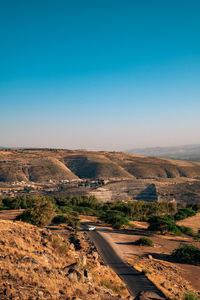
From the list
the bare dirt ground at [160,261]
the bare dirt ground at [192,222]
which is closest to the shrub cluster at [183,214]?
the bare dirt ground at [192,222]

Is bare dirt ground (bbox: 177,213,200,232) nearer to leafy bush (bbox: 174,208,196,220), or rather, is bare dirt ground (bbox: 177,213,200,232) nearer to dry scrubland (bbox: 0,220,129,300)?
leafy bush (bbox: 174,208,196,220)

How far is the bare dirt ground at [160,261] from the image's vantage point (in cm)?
1957

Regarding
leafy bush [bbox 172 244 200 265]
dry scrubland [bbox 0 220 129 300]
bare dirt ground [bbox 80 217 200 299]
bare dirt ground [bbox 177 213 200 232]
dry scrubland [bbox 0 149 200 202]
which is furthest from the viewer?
dry scrubland [bbox 0 149 200 202]

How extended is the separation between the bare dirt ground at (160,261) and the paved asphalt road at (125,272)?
0.65 meters

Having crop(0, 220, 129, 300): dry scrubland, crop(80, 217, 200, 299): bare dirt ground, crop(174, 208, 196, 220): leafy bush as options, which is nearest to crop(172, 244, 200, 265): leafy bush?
crop(80, 217, 200, 299): bare dirt ground

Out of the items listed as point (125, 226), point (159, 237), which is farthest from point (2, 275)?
point (125, 226)

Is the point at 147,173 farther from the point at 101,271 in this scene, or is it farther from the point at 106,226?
the point at 101,271

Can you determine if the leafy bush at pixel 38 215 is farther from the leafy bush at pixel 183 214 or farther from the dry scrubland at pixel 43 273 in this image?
the leafy bush at pixel 183 214

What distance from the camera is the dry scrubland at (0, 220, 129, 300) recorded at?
11375mm

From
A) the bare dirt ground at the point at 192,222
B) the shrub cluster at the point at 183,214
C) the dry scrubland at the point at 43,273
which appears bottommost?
the bare dirt ground at the point at 192,222

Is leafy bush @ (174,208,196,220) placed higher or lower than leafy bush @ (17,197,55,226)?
lower

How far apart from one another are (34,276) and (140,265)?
1449 cm

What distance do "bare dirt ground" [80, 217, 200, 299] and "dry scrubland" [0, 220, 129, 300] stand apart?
3.83 meters

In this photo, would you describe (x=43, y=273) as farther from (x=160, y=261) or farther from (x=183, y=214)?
(x=183, y=214)
